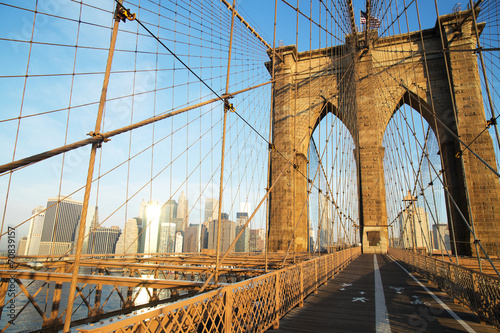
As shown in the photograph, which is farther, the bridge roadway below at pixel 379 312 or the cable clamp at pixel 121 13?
the bridge roadway below at pixel 379 312

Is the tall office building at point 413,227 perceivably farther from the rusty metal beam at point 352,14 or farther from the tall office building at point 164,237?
the rusty metal beam at point 352,14

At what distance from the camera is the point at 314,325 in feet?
13.2

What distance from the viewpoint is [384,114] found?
2216 cm

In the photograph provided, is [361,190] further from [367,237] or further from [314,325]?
[314,325]

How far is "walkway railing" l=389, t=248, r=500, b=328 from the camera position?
4.08m

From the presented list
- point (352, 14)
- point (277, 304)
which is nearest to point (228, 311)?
point (277, 304)

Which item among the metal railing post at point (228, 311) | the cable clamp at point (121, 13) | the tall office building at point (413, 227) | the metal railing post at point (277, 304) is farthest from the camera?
the tall office building at point (413, 227)

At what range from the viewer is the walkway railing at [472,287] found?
4078mm

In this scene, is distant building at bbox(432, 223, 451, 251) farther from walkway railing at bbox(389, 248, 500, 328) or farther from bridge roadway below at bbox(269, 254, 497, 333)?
bridge roadway below at bbox(269, 254, 497, 333)

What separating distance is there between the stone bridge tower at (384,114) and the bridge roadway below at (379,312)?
999cm

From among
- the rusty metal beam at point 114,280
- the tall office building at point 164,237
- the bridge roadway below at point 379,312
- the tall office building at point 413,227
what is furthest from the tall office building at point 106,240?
the tall office building at point 413,227

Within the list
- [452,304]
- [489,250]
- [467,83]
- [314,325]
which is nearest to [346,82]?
[467,83]

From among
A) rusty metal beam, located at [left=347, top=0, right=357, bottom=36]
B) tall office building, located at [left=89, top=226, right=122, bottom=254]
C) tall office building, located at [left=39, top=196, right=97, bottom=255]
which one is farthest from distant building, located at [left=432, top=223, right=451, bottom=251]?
tall office building, located at [left=89, top=226, right=122, bottom=254]

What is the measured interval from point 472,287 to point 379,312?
1696 millimetres
